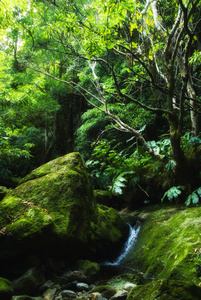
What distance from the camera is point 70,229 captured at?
3822 millimetres

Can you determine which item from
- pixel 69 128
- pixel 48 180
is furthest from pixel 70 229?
pixel 69 128

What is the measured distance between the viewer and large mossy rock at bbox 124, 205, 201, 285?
2.56m

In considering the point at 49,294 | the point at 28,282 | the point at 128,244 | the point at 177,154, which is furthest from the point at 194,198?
the point at 28,282

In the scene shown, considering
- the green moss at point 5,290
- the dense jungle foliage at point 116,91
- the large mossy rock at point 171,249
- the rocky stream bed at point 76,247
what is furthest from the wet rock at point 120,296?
the dense jungle foliage at point 116,91

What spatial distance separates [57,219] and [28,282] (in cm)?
106

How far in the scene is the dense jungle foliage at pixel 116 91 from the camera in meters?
3.90

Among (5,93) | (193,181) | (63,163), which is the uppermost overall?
(5,93)

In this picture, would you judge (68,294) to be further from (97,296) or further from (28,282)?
(28,282)

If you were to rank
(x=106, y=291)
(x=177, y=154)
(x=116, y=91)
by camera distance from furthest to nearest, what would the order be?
(x=116, y=91)
(x=177, y=154)
(x=106, y=291)

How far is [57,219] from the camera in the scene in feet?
12.7

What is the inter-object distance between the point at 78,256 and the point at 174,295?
273cm

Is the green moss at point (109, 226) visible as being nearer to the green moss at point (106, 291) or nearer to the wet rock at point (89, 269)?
the wet rock at point (89, 269)

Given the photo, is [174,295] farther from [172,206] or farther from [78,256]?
[172,206]

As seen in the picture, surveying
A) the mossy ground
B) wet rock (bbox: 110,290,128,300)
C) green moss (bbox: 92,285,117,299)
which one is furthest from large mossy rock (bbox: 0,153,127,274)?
wet rock (bbox: 110,290,128,300)
